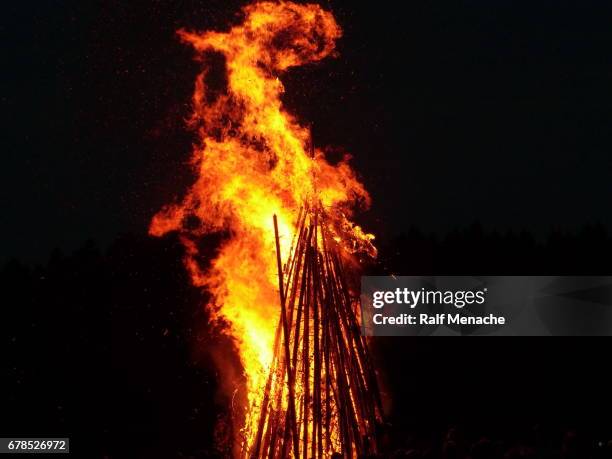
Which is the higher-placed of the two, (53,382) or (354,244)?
(53,382)

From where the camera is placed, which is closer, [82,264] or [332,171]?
[332,171]

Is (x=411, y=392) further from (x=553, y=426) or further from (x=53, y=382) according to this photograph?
(x=53, y=382)

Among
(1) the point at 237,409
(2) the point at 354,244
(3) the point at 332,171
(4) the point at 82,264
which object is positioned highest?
(4) the point at 82,264

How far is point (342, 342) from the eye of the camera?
402 inches

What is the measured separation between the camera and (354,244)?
1072 centimetres

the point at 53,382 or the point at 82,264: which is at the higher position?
the point at 82,264

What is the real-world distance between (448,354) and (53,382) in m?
8.95

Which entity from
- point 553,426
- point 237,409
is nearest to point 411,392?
point 553,426

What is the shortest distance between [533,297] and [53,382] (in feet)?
34.8

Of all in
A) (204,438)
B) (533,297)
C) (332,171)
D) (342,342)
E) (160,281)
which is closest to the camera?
(342,342)

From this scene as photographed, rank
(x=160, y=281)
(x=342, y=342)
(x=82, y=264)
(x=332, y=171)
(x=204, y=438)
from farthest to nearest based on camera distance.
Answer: (x=82, y=264) → (x=160, y=281) → (x=204, y=438) → (x=332, y=171) → (x=342, y=342)

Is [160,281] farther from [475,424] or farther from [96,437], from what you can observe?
[475,424]

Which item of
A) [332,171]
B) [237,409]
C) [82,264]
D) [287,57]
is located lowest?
[237,409]

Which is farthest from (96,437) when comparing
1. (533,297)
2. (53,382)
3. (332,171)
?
(332,171)
